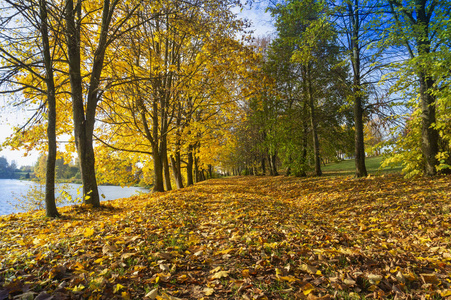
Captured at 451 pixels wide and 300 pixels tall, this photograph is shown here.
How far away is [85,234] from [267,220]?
11.3 feet

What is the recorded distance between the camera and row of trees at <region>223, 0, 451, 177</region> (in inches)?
262

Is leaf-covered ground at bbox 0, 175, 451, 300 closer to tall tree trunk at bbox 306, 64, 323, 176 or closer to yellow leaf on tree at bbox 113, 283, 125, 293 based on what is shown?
yellow leaf on tree at bbox 113, 283, 125, 293

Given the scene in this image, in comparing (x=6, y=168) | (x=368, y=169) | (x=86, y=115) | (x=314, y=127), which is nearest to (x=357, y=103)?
(x=314, y=127)

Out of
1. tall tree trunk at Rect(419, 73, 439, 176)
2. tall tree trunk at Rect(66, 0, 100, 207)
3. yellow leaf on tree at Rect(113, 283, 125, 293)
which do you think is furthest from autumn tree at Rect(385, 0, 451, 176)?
tall tree trunk at Rect(66, 0, 100, 207)

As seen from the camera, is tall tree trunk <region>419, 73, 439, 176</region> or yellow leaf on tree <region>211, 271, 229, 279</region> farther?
tall tree trunk <region>419, 73, 439, 176</region>

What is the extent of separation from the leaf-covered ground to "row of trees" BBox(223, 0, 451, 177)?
117 inches

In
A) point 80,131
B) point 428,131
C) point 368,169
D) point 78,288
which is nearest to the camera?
point 78,288

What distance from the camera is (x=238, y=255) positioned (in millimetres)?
3117

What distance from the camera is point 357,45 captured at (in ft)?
31.3

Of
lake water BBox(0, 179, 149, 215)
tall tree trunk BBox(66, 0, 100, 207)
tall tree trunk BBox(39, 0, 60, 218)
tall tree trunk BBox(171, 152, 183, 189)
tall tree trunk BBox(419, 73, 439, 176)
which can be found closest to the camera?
tall tree trunk BBox(39, 0, 60, 218)

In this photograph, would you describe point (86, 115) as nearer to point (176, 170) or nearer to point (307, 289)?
point (307, 289)

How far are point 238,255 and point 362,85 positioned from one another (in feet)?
31.0

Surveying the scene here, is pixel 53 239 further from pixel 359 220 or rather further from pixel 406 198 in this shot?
pixel 406 198

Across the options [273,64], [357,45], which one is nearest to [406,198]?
[357,45]
